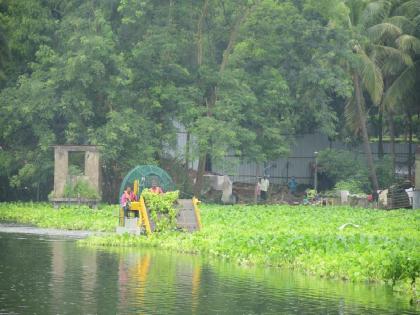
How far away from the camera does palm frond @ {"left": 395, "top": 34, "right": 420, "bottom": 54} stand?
163ft

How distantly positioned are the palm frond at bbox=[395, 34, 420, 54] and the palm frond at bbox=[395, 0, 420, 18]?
9.65ft

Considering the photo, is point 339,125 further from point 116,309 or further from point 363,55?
point 116,309

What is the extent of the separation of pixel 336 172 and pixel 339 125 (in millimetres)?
6063

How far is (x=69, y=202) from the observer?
44125mm

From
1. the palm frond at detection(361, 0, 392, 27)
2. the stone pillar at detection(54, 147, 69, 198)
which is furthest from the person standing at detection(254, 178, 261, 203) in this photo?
the stone pillar at detection(54, 147, 69, 198)

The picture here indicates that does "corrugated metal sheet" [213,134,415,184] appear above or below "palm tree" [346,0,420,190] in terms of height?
below

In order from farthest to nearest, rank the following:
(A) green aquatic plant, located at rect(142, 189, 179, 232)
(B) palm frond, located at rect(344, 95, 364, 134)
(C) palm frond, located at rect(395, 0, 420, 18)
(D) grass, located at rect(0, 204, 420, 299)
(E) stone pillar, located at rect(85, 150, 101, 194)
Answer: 1. (B) palm frond, located at rect(344, 95, 364, 134)
2. (C) palm frond, located at rect(395, 0, 420, 18)
3. (E) stone pillar, located at rect(85, 150, 101, 194)
4. (A) green aquatic plant, located at rect(142, 189, 179, 232)
5. (D) grass, located at rect(0, 204, 420, 299)

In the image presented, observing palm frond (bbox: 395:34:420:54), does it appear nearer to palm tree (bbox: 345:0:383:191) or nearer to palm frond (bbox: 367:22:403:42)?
palm frond (bbox: 367:22:403:42)

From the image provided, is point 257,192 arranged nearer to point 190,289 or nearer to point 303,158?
point 303,158

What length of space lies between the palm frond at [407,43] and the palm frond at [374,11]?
6.77 feet

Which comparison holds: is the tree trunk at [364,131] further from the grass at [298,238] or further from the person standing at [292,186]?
the grass at [298,238]

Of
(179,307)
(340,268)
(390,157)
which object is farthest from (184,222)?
(390,157)

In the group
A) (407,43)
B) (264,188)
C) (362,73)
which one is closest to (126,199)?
(362,73)

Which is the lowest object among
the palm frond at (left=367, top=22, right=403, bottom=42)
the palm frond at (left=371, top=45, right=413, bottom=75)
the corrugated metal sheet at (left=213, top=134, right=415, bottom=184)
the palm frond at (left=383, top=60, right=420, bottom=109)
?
the corrugated metal sheet at (left=213, top=134, right=415, bottom=184)
